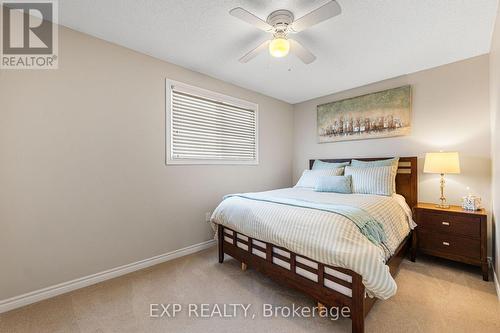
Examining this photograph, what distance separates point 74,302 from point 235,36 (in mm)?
2775

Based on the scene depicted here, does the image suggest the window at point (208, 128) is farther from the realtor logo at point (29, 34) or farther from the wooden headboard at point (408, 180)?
the wooden headboard at point (408, 180)

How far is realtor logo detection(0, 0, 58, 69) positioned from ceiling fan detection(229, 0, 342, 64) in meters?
1.55

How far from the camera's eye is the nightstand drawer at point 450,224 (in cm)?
221

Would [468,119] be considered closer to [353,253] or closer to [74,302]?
[353,253]

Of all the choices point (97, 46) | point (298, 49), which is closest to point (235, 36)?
point (298, 49)

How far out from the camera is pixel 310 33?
2.12m

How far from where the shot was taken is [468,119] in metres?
2.60

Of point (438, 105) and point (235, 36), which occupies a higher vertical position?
point (235, 36)

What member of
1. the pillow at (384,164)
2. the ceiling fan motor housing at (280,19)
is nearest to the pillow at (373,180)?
the pillow at (384,164)

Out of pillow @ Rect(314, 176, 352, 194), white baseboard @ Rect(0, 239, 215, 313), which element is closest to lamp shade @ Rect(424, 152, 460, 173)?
pillow @ Rect(314, 176, 352, 194)

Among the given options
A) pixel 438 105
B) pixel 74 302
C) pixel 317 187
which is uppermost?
pixel 438 105

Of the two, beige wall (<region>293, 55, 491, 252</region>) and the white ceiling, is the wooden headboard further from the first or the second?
the white ceiling

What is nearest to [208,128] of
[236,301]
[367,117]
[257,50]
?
[257,50]

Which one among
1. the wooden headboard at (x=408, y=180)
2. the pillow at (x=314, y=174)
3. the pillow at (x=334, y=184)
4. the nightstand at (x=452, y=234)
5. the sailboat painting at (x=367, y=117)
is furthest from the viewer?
the pillow at (x=314, y=174)
